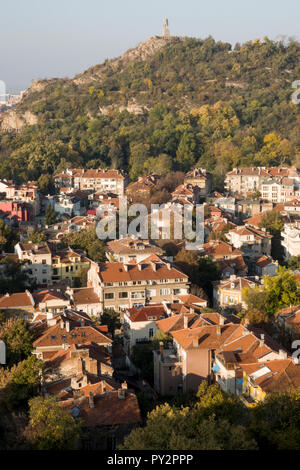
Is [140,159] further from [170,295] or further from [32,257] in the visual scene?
[170,295]

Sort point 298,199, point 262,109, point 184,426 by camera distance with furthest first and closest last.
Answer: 1. point 262,109
2. point 298,199
3. point 184,426

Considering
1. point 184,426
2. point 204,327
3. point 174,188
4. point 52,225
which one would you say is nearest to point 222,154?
point 174,188

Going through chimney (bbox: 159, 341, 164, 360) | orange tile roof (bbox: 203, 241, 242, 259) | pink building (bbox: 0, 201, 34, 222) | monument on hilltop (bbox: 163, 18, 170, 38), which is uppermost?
monument on hilltop (bbox: 163, 18, 170, 38)

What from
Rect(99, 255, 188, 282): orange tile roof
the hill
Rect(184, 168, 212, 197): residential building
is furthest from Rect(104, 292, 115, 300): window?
the hill

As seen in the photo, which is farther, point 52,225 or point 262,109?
point 262,109

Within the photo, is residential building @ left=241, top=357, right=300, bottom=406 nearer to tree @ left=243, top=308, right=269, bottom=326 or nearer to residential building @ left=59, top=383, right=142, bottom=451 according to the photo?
residential building @ left=59, top=383, right=142, bottom=451

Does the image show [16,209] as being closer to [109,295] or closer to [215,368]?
[109,295]

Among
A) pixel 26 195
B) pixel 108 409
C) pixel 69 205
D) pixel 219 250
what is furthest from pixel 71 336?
pixel 26 195

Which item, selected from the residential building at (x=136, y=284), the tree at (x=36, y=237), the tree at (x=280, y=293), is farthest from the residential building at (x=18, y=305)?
the tree at (x=280, y=293)
